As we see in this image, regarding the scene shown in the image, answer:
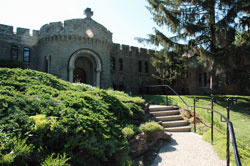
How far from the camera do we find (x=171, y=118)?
792 cm

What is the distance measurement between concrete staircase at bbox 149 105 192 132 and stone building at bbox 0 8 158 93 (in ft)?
25.3

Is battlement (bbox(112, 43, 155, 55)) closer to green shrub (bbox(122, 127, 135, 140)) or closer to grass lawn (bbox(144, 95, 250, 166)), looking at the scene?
grass lawn (bbox(144, 95, 250, 166))

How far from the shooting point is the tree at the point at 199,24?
1200 centimetres

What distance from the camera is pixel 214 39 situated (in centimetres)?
1309

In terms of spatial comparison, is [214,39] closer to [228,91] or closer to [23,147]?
[228,91]

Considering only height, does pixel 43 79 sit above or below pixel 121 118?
above

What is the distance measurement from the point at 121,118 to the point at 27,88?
280 centimetres

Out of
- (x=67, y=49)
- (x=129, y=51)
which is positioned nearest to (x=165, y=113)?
(x=67, y=49)

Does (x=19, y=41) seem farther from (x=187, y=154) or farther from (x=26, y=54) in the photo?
(x=187, y=154)

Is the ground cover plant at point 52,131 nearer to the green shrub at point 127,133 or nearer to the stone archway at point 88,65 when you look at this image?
the green shrub at point 127,133

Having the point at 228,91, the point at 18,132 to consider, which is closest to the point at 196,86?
the point at 228,91

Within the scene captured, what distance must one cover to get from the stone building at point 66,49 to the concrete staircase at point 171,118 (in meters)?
7.72

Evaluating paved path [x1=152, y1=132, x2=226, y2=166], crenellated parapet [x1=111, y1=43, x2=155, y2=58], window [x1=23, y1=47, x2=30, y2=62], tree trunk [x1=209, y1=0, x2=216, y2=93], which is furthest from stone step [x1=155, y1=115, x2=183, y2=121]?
window [x1=23, y1=47, x2=30, y2=62]

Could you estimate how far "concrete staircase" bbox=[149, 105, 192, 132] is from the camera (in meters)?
7.12
